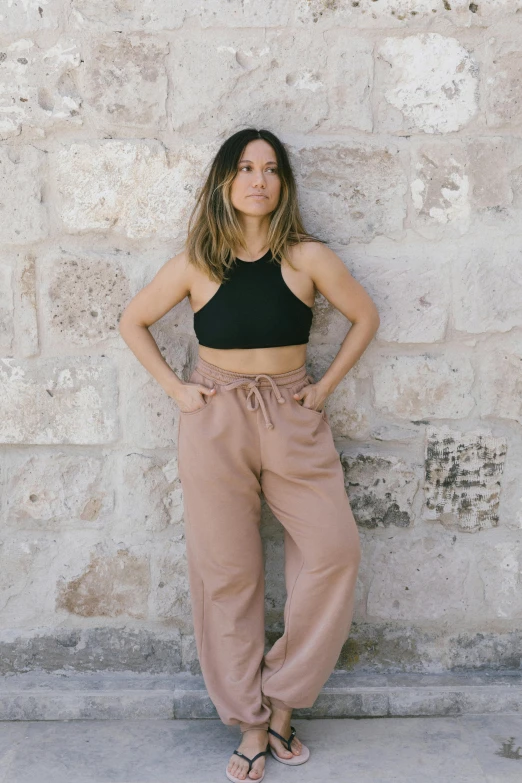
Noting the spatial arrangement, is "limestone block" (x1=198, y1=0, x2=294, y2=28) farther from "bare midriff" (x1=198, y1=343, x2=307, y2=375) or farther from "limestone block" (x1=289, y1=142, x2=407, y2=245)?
"bare midriff" (x1=198, y1=343, x2=307, y2=375)

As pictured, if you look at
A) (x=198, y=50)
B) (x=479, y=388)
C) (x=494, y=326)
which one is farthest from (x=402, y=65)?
(x=479, y=388)

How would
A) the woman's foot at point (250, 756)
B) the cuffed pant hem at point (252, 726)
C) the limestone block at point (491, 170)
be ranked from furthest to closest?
the limestone block at point (491, 170), the cuffed pant hem at point (252, 726), the woman's foot at point (250, 756)

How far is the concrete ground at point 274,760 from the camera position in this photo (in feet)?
7.63

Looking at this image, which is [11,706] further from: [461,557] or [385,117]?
[385,117]

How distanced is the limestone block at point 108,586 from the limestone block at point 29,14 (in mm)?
1765

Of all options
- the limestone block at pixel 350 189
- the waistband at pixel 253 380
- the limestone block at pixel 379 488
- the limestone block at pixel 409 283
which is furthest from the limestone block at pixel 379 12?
the limestone block at pixel 379 488

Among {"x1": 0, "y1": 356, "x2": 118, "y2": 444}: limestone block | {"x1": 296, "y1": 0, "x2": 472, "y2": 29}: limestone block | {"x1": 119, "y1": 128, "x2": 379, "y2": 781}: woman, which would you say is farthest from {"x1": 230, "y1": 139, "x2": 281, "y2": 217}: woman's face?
{"x1": 0, "y1": 356, "x2": 118, "y2": 444}: limestone block

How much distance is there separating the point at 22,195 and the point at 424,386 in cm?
151

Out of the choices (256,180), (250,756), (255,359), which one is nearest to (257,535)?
(255,359)

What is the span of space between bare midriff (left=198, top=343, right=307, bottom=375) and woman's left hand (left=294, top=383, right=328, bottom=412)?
88 millimetres

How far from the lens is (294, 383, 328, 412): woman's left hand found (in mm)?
2432

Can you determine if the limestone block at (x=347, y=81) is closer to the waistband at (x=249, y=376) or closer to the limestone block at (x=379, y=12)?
the limestone block at (x=379, y=12)

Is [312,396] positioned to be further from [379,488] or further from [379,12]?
[379,12]

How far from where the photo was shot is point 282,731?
96.0 inches
